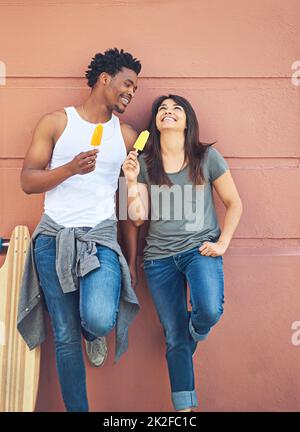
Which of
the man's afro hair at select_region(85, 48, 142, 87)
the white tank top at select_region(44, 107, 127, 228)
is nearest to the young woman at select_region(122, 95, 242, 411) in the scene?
the white tank top at select_region(44, 107, 127, 228)

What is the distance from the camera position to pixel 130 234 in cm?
323

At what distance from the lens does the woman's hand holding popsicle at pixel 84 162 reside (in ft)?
8.95

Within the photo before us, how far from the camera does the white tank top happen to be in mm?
2986

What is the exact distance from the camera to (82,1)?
131 inches

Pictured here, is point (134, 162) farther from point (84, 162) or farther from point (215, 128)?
point (215, 128)

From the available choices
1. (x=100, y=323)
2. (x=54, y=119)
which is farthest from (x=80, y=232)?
(x=54, y=119)

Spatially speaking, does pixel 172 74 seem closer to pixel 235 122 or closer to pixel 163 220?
pixel 235 122

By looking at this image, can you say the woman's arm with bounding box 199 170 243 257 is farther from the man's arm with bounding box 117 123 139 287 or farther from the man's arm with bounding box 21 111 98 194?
the man's arm with bounding box 21 111 98 194

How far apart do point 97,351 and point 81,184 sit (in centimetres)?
92

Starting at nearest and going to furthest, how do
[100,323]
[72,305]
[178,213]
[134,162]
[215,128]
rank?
[100,323]
[72,305]
[134,162]
[178,213]
[215,128]

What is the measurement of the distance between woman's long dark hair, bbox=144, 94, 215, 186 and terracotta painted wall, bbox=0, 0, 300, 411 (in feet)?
0.62

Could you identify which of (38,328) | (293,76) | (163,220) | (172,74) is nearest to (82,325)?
(38,328)

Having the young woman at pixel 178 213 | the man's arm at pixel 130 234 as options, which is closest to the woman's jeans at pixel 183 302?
the young woman at pixel 178 213

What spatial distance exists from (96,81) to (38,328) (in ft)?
4.32
